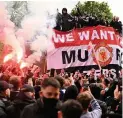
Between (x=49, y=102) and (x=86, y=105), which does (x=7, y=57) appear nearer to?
(x=86, y=105)

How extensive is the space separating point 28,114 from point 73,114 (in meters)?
0.56

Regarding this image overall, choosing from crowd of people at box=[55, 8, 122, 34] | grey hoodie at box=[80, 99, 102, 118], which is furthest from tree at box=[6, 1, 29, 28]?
grey hoodie at box=[80, 99, 102, 118]

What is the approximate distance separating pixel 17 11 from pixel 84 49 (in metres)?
5.08

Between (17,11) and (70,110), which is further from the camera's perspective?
(17,11)

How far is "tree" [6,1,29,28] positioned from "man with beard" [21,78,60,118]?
12.6 m

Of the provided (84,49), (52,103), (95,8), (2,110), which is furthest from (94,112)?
(95,8)

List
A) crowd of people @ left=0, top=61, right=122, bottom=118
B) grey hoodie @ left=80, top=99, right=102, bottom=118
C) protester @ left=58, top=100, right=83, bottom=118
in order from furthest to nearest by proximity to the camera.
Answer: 1. grey hoodie @ left=80, top=99, right=102, bottom=118
2. crowd of people @ left=0, top=61, right=122, bottom=118
3. protester @ left=58, top=100, right=83, bottom=118

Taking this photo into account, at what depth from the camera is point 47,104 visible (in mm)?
2957

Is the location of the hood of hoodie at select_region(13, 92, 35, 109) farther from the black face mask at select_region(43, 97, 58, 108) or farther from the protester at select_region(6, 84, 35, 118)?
the black face mask at select_region(43, 97, 58, 108)

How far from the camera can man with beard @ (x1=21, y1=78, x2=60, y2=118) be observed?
2973mm

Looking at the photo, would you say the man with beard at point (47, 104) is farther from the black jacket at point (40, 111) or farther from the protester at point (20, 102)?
the protester at point (20, 102)

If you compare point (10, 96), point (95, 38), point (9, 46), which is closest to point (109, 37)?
point (95, 38)

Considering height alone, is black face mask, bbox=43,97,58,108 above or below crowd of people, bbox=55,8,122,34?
below

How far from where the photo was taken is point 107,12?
21.9 m
